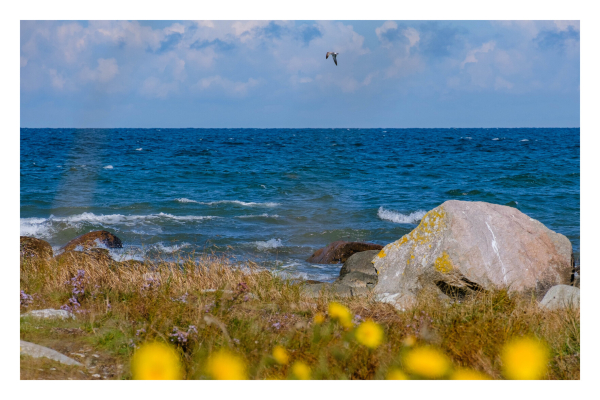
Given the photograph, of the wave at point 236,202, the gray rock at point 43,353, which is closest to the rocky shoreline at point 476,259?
the gray rock at point 43,353

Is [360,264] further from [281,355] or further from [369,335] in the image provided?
[281,355]

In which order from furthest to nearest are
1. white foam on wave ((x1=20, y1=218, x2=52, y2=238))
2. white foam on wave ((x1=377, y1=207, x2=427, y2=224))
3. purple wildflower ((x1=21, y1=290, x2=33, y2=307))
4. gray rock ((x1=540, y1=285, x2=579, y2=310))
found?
white foam on wave ((x1=377, y1=207, x2=427, y2=224)) → white foam on wave ((x1=20, y1=218, x2=52, y2=238)) → gray rock ((x1=540, y1=285, x2=579, y2=310)) → purple wildflower ((x1=21, y1=290, x2=33, y2=307))

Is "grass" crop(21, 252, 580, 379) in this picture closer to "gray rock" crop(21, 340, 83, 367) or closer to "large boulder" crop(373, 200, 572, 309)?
"gray rock" crop(21, 340, 83, 367)

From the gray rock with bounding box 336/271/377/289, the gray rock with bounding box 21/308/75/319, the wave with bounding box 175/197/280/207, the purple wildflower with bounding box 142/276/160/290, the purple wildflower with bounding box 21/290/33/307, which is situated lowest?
the gray rock with bounding box 336/271/377/289

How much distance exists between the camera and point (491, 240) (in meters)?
6.26

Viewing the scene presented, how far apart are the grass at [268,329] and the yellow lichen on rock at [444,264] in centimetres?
50

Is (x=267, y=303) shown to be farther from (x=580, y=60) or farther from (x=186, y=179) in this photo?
(x=186, y=179)

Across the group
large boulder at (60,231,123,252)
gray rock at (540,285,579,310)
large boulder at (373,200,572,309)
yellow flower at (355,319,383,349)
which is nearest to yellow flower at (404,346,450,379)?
yellow flower at (355,319,383,349)

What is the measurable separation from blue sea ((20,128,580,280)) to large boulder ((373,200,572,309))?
9.81 feet

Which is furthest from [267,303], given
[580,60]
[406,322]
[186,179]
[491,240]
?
[186,179]

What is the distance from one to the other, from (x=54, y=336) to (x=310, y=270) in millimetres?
7509

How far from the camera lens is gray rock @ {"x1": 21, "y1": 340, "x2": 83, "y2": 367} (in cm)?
386

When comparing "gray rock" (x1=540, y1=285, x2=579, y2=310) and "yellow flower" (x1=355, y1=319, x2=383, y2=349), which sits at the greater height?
"yellow flower" (x1=355, y1=319, x2=383, y2=349)

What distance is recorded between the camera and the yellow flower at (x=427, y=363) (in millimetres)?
3584
